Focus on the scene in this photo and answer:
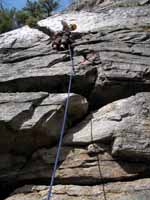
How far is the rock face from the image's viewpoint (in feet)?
31.9

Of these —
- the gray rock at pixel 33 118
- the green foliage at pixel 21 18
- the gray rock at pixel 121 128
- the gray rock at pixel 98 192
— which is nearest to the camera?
the gray rock at pixel 98 192

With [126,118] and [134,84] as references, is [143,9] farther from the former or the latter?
[126,118]

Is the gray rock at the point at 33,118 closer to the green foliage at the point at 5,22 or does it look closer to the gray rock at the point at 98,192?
the gray rock at the point at 98,192

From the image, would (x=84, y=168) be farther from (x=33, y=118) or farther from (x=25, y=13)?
(x=25, y=13)

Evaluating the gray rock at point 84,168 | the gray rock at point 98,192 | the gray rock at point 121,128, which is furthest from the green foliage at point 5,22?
the gray rock at point 98,192

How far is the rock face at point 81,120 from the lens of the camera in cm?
972

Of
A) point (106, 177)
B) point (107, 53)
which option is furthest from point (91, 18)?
point (106, 177)

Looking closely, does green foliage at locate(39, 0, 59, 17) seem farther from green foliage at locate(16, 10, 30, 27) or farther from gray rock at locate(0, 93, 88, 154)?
gray rock at locate(0, 93, 88, 154)

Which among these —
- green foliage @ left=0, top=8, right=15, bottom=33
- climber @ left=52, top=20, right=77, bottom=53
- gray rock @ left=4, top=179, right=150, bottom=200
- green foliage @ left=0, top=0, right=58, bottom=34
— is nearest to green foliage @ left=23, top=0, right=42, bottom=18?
green foliage @ left=0, top=0, right=58, bottom=34

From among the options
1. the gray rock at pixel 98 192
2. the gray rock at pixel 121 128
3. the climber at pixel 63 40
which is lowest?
the gray rock at pixel 98 192

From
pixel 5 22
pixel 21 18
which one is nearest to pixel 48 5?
pixel 21 18

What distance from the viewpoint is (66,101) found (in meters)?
10.7

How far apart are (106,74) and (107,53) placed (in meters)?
1.13

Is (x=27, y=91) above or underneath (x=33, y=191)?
above
